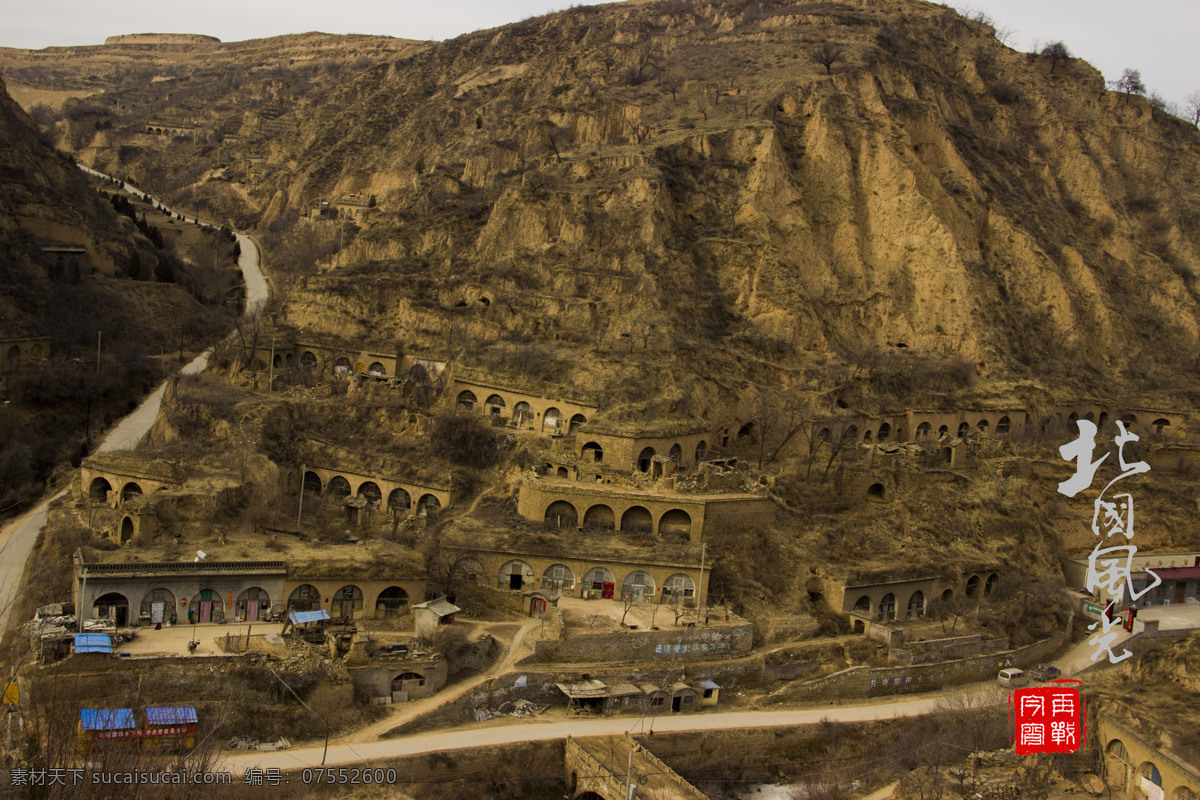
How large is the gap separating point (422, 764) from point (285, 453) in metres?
18.8

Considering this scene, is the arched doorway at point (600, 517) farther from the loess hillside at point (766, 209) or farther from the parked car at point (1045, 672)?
the parked car at point (1045, 672)

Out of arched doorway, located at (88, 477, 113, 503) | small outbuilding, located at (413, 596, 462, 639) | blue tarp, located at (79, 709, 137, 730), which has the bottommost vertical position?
blue tarp, located at (79, 709, 137, 730)

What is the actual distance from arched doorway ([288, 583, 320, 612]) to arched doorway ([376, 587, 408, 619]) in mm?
2026

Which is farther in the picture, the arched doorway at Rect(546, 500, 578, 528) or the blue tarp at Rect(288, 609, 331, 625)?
the arched doorway at Rect(546, 500, 578, 528)

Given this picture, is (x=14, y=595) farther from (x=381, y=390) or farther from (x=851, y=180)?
(x=851, y=180)

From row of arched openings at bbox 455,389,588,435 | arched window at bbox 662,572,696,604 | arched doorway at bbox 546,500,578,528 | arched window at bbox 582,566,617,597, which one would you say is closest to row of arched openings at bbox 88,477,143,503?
row of arched openings at bbox 455,389,588,435

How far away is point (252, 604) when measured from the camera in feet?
124

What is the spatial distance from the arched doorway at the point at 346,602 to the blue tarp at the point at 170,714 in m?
7.24

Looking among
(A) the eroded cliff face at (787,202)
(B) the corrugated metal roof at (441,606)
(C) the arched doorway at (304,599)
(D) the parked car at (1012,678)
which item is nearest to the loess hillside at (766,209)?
(A) the eroded cliff face at (787,202)

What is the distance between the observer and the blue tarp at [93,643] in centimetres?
3238

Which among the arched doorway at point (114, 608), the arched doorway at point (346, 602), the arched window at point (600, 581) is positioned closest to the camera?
the arched doorway at point (114, 608)

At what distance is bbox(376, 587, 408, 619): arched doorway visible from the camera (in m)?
39.0

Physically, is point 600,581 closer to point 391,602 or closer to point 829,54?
point 391,602

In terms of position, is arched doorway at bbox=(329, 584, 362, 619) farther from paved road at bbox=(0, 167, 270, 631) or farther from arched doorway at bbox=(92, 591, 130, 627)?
paved road at bbox=(0, 167, 270, 631)
